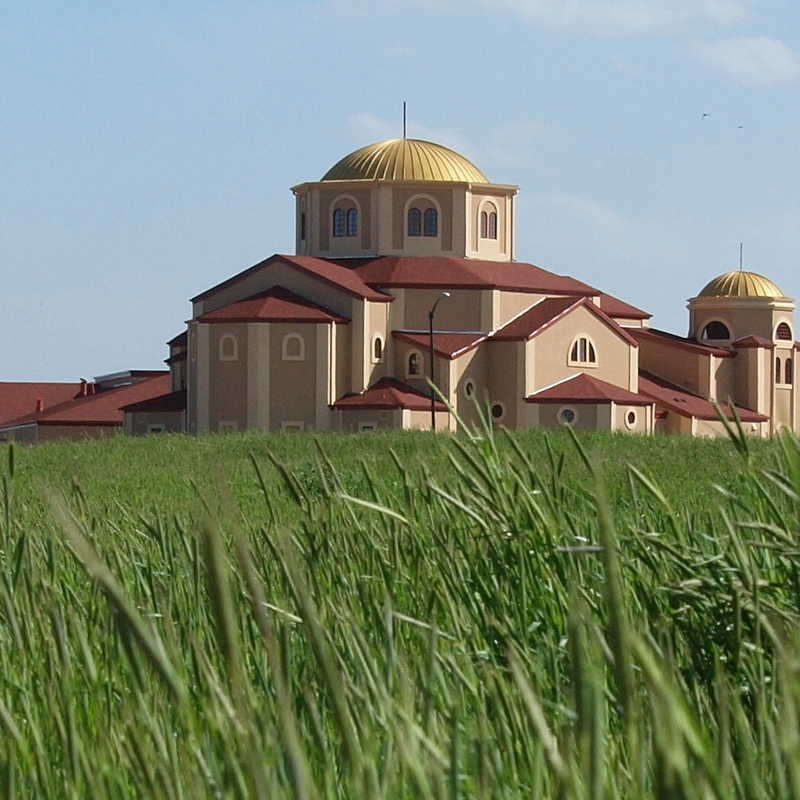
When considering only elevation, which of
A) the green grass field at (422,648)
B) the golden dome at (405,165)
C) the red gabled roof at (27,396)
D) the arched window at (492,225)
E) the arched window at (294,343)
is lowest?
the green grass field at (422,648)

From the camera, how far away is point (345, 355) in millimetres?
53000

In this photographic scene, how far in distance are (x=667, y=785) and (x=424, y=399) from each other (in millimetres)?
49876

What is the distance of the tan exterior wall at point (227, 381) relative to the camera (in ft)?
171

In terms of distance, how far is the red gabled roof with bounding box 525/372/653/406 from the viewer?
51.0 meters

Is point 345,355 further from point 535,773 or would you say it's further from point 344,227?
point 535,773

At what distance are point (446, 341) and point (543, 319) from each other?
127 inches

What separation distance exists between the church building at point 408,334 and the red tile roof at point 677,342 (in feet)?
0.29

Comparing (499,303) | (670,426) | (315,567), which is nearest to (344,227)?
(499,303)

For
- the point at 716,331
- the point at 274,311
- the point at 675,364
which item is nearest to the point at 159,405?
the point at 274,311

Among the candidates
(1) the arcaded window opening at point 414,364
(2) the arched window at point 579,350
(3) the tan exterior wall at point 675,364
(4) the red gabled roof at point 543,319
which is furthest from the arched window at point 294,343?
(3) the tan exterior wall at point 675,364

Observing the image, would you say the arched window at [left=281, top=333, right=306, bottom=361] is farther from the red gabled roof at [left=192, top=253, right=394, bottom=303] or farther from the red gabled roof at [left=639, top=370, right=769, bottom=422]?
the red gabled roof at [left=639, top=370, right=769, bottom=422]

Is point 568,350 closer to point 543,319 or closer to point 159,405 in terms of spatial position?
point 543,319

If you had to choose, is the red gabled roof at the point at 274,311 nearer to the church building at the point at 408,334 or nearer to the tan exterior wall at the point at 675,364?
the church building at the point at 408,334

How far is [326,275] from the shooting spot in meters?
53.2
